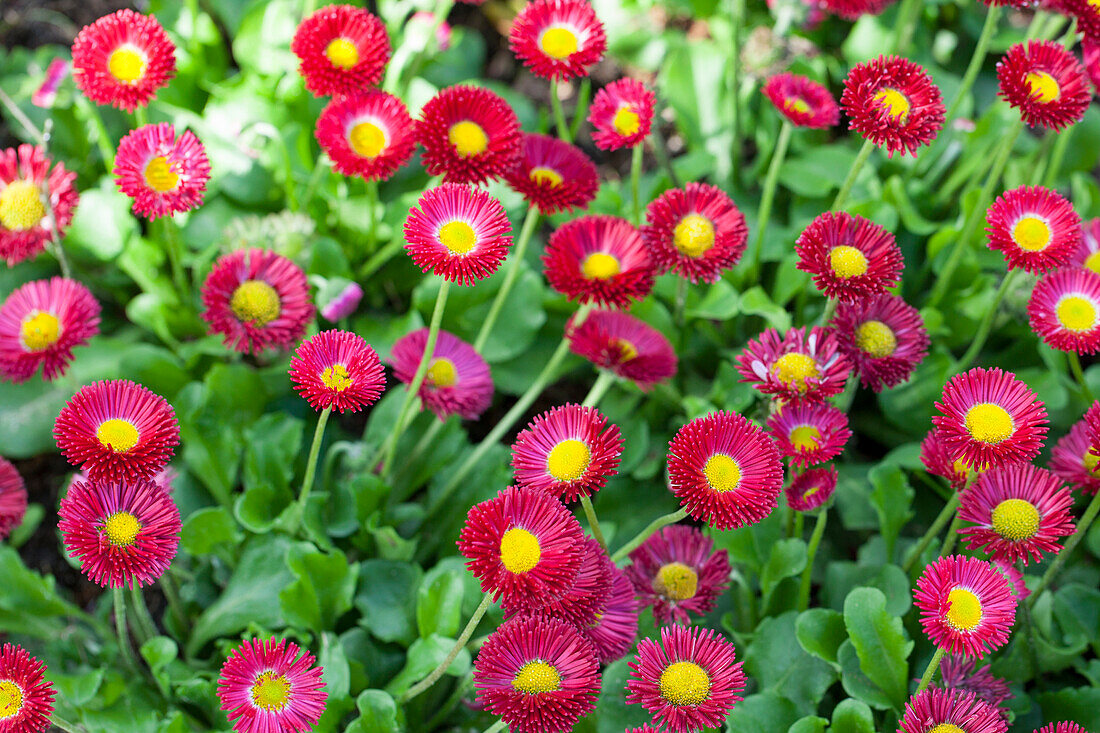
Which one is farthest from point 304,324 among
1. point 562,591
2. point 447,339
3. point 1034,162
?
point 1034,162

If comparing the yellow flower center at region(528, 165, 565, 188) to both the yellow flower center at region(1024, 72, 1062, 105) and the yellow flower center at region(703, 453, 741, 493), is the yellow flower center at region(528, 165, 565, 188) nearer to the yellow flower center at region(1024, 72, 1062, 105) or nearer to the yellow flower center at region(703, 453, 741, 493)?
the yellow flower center at region(703, 453, 741, 493)

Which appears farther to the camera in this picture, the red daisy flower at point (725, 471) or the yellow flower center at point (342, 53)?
the yellow flower center at point (342, 53)

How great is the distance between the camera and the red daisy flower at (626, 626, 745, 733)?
157cm

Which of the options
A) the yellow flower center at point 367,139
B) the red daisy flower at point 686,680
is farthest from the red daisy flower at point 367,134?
the red daisy flower at point 686,680

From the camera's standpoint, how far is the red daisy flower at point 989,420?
5.69ft

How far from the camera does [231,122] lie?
3039mm

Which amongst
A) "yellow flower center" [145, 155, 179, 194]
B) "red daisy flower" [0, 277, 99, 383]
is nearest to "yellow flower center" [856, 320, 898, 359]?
"yellow flower center" [145, 155, 179, 194]

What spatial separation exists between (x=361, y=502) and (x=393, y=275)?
93cm

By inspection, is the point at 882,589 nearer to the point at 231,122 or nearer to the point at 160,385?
the point at 160,385

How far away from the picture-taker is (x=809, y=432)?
1.93 m

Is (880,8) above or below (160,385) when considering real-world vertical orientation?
above

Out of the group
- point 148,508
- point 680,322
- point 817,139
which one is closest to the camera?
point 148,508

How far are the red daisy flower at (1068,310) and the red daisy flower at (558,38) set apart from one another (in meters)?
1.20

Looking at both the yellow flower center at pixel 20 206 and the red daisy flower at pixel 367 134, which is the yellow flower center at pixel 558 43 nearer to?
the red daisy flower at pixel 367 134
